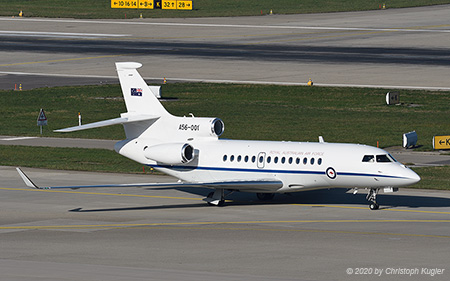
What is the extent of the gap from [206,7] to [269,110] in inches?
3108

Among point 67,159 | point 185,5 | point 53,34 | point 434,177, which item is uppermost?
point 185,5

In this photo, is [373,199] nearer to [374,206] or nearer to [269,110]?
[374,206]

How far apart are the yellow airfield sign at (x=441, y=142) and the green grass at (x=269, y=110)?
5.89ft

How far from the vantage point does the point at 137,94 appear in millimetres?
46219

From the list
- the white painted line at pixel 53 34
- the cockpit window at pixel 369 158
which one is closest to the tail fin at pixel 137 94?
the cockpit window at pixel 369 158

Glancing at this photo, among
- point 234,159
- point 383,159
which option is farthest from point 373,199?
point 234,159

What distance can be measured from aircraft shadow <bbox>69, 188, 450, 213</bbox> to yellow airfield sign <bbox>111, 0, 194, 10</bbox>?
4217 inches

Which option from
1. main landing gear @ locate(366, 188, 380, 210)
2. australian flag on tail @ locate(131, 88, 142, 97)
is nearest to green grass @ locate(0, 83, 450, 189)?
australian flag on tail @ locate(131, 88, 142, 97)

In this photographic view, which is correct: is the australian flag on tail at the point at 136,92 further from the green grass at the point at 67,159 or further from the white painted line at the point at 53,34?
the white painted line at the point at 53,34

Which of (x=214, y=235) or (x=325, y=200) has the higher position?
(x=214, y=235)

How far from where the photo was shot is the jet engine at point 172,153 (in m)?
Answer: 44.0

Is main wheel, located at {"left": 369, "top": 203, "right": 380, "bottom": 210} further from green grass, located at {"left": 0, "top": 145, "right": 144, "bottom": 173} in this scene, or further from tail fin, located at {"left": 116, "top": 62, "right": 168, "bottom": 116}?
green grass, located at {"left": 0, "top": 145, "right": 144, "bottom": 173}

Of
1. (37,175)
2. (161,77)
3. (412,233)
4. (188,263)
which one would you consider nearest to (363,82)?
(161,77)

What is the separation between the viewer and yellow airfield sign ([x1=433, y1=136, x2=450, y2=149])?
2334 inches
